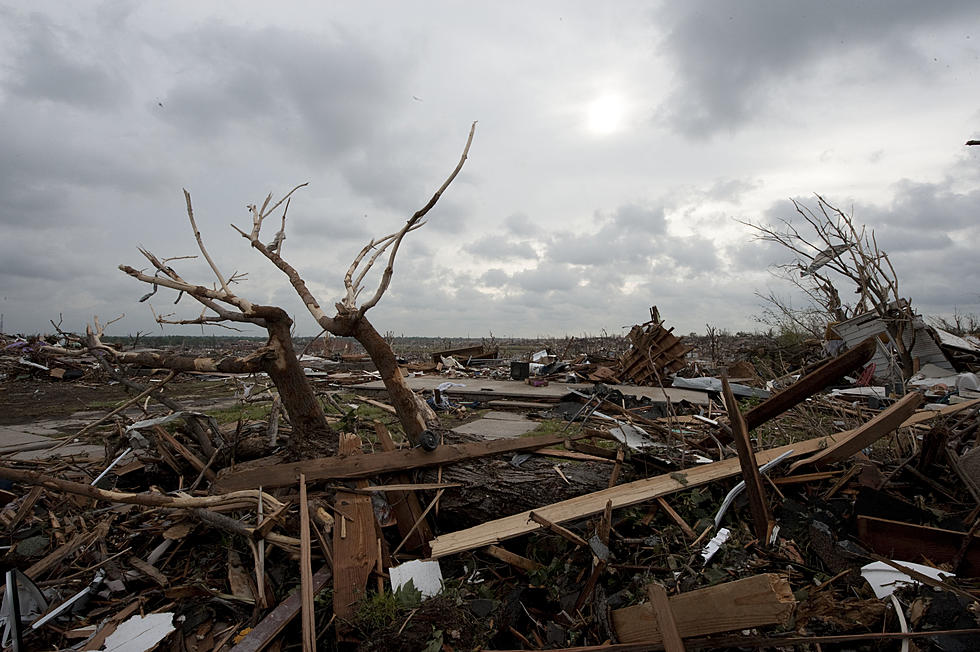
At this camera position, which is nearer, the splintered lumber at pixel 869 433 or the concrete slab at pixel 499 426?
the splintered lumber at pixel 869 433

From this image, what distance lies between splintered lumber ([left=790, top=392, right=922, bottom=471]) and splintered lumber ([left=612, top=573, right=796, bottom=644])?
68.5 inches

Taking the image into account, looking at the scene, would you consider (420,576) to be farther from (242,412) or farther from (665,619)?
(242,412)

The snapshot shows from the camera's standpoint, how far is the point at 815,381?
3.09m

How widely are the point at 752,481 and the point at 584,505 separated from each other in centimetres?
109

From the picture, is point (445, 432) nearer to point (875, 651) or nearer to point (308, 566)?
point (308, 566)

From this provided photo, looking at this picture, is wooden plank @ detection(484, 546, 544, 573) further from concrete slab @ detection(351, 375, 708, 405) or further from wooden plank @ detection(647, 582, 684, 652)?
concrete slab @ detection(351, 375, 708, 405)

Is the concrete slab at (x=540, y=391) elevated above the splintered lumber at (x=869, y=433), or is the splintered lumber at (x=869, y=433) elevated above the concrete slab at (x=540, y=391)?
the splintered lumber at (x=869, y=433)

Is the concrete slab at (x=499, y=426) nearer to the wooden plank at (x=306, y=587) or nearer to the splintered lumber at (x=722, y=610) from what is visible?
the wooden plank at (x=306, y=587)

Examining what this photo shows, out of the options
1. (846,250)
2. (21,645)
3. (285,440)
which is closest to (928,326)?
(846,250)

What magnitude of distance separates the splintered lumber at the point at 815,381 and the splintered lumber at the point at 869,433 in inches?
13.5

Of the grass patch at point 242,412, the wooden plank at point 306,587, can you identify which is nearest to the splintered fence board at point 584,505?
the wooden plank at point 306,587

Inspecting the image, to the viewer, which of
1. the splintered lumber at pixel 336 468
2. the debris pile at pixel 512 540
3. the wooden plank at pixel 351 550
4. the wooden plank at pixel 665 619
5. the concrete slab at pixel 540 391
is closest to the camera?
the wooden plank at pixel 665 619

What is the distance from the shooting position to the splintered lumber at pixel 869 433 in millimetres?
3086

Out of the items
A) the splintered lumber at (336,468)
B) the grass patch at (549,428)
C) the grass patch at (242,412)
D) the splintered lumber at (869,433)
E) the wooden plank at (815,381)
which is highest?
the wooden plank at (815,381)
